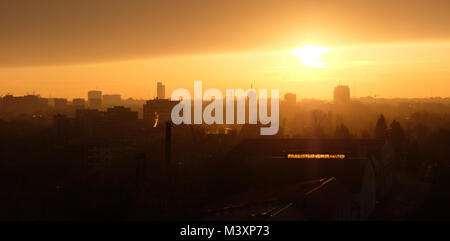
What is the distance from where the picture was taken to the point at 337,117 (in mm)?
39031

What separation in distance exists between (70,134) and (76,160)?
5.68 m

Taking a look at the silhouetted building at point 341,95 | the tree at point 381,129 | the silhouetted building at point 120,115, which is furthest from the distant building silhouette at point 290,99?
the silhouetted building at point 120,115

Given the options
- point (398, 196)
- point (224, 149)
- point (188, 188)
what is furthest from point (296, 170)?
point (224, 149)

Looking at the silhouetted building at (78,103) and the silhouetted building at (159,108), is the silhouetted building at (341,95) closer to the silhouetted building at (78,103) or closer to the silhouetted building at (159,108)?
the silhouetted building at (159,108)

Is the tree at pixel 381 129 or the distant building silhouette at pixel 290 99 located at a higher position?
the distant building silhouette at pixel 290 99

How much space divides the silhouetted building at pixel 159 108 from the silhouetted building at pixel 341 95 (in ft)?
46.9

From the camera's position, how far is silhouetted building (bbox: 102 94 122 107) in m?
34.5

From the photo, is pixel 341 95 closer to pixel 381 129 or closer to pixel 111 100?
pixel 381 129

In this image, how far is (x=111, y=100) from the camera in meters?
Answer: 35.2

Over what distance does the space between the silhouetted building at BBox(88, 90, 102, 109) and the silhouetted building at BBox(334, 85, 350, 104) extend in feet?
63.7

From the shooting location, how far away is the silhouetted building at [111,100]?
3450cm

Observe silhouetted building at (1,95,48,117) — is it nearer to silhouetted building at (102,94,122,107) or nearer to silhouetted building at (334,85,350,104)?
silhouetted building at (102,94,122,107)

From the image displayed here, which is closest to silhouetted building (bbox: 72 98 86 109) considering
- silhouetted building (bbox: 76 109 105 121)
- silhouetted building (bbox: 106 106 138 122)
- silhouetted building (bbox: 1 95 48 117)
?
silhouetted building (bbox: 1 95 48 117)

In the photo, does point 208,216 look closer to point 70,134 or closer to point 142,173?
point 142,173
